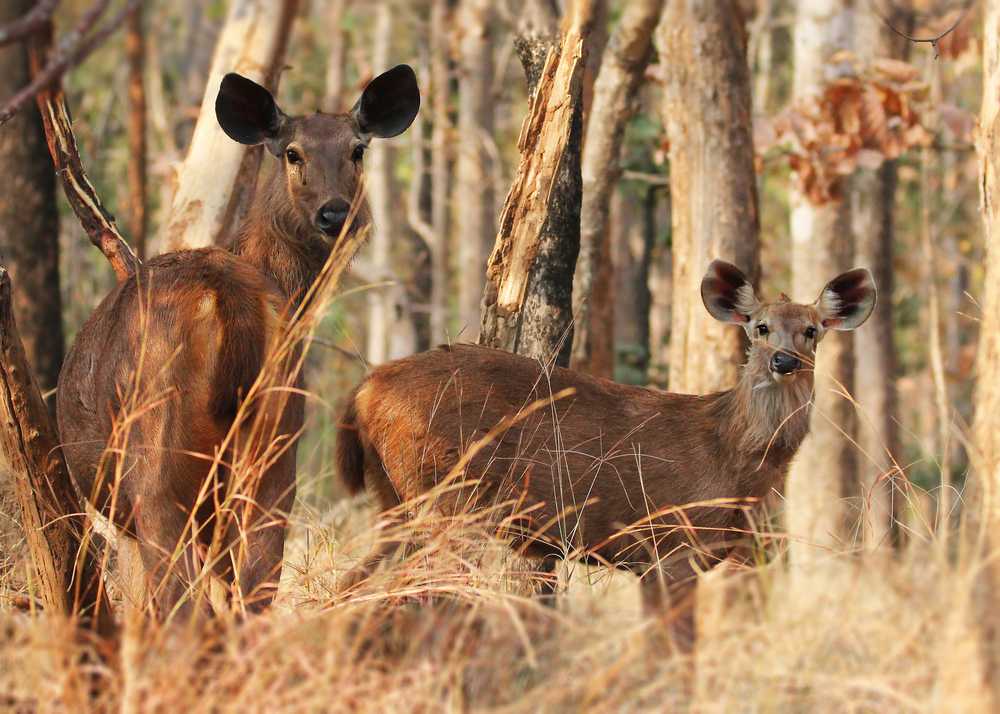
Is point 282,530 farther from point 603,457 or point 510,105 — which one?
point 510,105

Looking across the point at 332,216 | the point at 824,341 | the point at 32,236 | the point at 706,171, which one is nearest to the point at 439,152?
the point at 824,341

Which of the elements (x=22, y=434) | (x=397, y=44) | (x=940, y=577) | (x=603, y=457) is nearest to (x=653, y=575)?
(x=603, y=457)

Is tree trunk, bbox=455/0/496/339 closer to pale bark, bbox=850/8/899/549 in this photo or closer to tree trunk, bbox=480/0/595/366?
pale bark, bbox=850/8/899/549

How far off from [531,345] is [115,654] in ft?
13.4

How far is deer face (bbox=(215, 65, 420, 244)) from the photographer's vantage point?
613 cm

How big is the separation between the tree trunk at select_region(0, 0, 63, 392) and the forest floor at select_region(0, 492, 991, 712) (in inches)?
258

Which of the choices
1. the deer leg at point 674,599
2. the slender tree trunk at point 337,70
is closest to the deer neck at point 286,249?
the deer leg at point 674,599

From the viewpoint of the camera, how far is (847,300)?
24.2ft

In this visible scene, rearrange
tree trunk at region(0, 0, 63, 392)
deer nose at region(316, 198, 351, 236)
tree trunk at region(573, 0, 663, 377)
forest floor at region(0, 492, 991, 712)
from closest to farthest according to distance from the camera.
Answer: forest floor at region(0, 492, 991, 712), deer nose at region(316, 198, 351, 236), tree trunk at region(573, 0, 663, 377), tree trunk at region(0, 0, 63, 392)

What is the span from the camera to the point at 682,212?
917cm

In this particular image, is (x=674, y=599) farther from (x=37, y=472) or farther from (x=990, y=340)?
(x=37, y=472)

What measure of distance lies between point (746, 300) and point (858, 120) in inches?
189

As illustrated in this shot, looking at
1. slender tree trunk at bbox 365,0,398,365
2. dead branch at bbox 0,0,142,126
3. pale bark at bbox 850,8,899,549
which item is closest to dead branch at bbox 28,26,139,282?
dead branch at bbox 0,0,142,126

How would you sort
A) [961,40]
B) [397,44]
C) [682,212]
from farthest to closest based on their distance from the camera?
[397,44]
[961,40]
[682,212]
